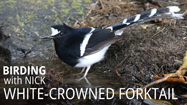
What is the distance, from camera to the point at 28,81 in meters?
4.44

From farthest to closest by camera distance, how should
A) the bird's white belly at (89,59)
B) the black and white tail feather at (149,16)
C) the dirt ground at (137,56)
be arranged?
the black and white tail feather at (149,16) → the bird's white belly at (89,59) → the dirt ground at (137,56)

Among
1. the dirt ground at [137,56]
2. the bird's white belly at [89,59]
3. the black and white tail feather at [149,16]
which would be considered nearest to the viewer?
the dirt ground at [137,56]

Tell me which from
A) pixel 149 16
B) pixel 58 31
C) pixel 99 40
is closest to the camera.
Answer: pixel 58 31

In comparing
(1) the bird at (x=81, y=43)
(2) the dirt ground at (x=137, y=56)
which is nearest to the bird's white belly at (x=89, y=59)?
(1) the bird at (x=81, y=43)

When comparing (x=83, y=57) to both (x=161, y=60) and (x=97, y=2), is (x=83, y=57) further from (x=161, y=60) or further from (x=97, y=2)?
(x=97, y=2)

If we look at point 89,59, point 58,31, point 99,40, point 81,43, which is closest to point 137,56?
point 99,40

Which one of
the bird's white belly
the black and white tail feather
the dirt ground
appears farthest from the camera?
the black and white tail feather

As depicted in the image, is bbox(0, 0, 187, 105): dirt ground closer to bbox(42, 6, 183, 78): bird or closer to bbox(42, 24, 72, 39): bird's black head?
bbox(42, 6, 183, 78): bird

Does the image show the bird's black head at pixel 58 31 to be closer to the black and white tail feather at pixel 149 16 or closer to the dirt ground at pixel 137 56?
the dirt ground at pixel 137 56

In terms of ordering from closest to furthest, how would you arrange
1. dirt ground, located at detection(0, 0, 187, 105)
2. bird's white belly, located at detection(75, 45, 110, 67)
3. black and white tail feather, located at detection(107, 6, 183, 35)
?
dirt ground, located at detection(0, 0, 187, 105)
bird's white belly, located at detection(75, 45, 110, 67)
black and white tail feather, located at detection(107, 6, 183, 35)

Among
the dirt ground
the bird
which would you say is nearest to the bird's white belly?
the bird

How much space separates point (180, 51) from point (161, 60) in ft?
1.41

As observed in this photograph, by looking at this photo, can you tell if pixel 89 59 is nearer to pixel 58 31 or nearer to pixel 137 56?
pixel 58 31

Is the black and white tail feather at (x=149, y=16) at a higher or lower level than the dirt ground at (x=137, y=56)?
higher
